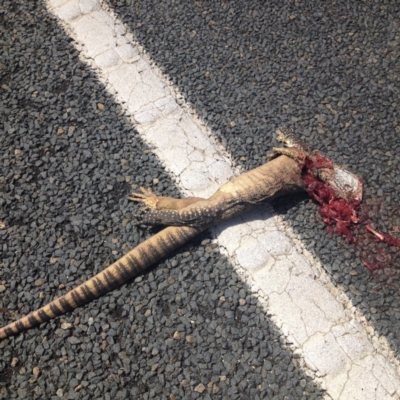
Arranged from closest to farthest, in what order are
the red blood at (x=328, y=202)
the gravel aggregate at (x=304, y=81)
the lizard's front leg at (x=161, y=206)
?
1. the lizard's front leg at (x=161, y=206)
2. the red blood at (x=328, y=202)
3. the gravel aggregate at (x=304, y=81)

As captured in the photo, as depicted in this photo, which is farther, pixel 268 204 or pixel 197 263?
pixel 268 204

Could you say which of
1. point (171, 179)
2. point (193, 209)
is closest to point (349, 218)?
point (193, 209)

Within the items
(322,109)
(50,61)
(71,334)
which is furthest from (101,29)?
(71,334)

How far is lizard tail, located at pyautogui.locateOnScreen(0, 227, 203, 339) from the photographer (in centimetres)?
405

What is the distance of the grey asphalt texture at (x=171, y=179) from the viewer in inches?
158

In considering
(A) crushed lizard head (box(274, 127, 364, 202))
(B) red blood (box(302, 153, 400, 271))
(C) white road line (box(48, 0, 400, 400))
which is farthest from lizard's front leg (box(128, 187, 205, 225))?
(B) red blood (box(302, 153, 400, 271))

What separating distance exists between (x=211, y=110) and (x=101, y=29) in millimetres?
2087

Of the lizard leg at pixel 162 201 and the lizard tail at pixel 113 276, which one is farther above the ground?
the lizard leg at pixel 162 201

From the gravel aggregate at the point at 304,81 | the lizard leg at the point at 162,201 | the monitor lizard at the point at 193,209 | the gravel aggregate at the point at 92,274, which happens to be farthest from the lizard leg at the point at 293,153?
the gravel aggregate at the point at 92,274

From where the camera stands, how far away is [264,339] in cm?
421

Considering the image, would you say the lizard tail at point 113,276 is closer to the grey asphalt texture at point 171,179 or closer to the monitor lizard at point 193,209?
the monitor lizard at point 193,209

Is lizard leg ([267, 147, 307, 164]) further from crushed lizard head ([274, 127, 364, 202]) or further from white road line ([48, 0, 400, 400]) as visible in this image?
white road line ([48, 0, 400, 400])

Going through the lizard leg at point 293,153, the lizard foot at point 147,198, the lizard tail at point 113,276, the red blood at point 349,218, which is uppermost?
the lizard leg at point 293,153

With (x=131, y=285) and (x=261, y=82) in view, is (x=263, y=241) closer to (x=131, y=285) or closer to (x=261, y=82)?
(x=131, y=285)
